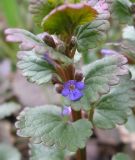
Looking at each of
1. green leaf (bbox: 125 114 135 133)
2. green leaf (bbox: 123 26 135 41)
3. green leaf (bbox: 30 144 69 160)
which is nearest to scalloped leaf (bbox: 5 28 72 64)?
green leaf (bbox: 123 26 135 41)

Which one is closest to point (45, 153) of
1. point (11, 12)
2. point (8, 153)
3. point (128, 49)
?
point (128, 49)

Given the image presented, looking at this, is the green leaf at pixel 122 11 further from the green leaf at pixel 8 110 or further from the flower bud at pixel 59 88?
the green leaf at pixel 8 110

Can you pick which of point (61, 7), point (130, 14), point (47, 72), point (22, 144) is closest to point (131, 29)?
point (130, 14)

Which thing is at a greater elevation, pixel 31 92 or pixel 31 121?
pixel 31 121

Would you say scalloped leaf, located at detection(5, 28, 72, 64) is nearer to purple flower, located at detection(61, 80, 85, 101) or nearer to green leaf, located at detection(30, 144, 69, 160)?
purple flower, located at detection(61, 80, 85, 101)

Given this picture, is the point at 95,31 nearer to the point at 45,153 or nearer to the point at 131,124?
the point at 45,153

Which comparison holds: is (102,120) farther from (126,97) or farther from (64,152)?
(64,152)
